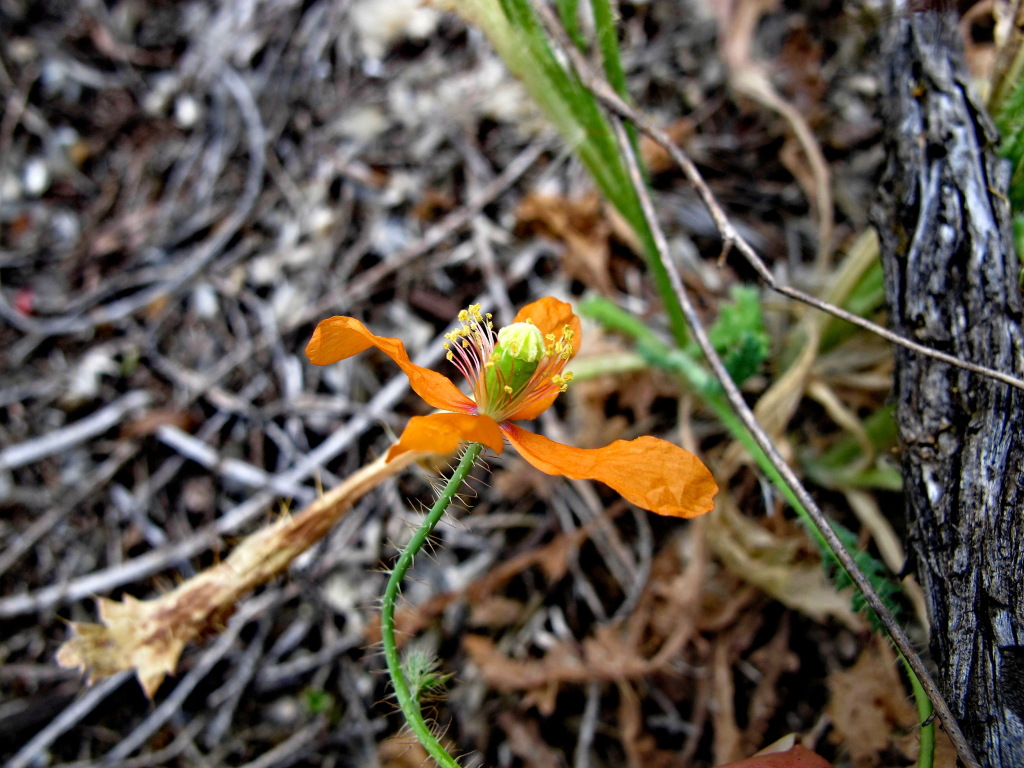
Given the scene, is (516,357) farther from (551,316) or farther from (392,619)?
(392,619)

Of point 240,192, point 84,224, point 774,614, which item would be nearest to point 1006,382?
point 774,614

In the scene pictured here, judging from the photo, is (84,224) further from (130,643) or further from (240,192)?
(130,643)

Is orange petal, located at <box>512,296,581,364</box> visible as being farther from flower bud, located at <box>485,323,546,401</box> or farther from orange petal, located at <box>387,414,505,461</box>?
orange petal, located at <box>387,414,505,461</box>

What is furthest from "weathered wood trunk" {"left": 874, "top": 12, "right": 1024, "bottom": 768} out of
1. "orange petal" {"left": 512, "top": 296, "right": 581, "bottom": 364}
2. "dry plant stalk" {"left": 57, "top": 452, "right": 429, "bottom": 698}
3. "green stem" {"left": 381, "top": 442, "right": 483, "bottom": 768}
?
"dry plant stalk" {"left": 57, "top": 452, "right": 429, "bottom": 698}

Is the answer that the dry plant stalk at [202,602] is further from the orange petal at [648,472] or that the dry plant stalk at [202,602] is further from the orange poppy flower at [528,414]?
the orange petal at [648,472]

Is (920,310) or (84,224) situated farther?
(84,224)

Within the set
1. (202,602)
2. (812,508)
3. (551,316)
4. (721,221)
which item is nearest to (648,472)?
(812,508)
